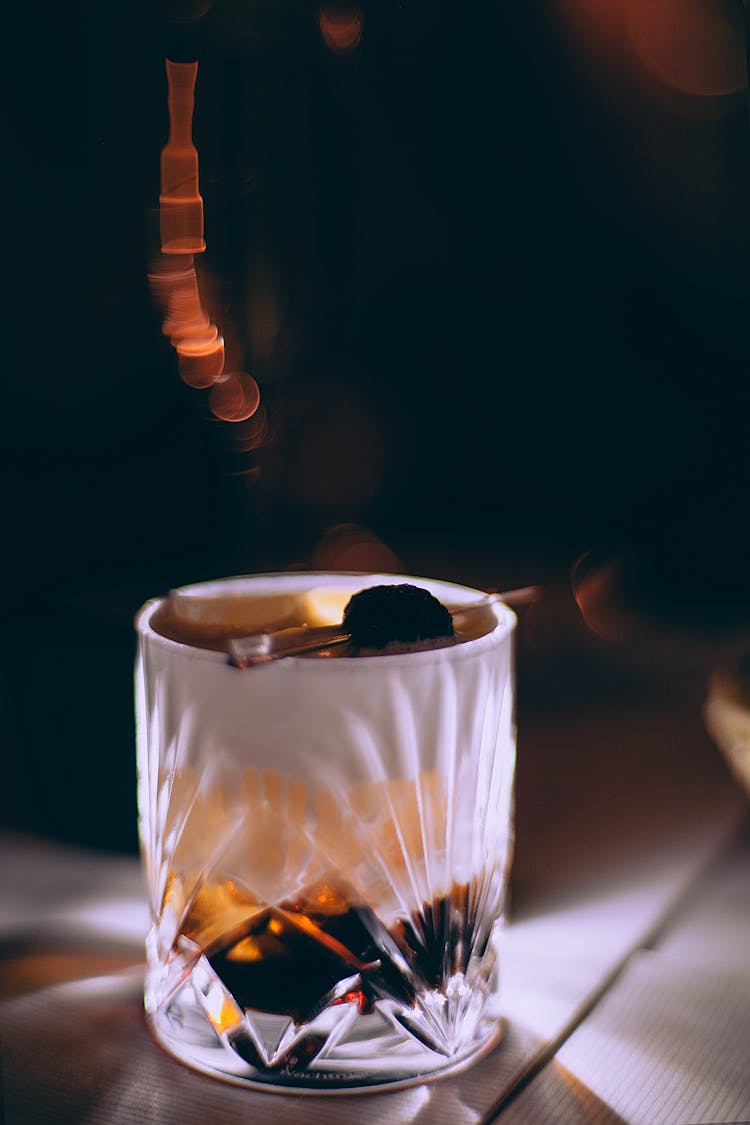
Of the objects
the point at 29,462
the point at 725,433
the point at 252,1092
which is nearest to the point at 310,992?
the point at 252,1092

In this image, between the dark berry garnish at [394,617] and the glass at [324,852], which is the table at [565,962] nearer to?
the glass at [324,852]

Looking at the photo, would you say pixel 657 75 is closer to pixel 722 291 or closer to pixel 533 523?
pixel 722 291

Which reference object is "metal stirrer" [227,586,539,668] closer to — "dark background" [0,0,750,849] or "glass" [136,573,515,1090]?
"glass" [136,573,515,1090]

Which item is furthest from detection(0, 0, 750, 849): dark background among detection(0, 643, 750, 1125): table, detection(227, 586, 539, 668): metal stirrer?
detection(227, 586, 539, 668): metal stirrer

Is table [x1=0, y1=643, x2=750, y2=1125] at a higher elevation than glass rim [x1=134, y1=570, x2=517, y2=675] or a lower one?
lower

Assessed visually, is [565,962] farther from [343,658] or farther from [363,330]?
[363,330]

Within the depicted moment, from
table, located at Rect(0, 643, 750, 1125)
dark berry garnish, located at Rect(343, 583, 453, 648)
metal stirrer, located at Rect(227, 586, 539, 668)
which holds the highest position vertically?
dark berry garnish, located at Rect(343, 583, 453, 648)

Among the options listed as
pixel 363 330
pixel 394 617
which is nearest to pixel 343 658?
pixel 394 617
